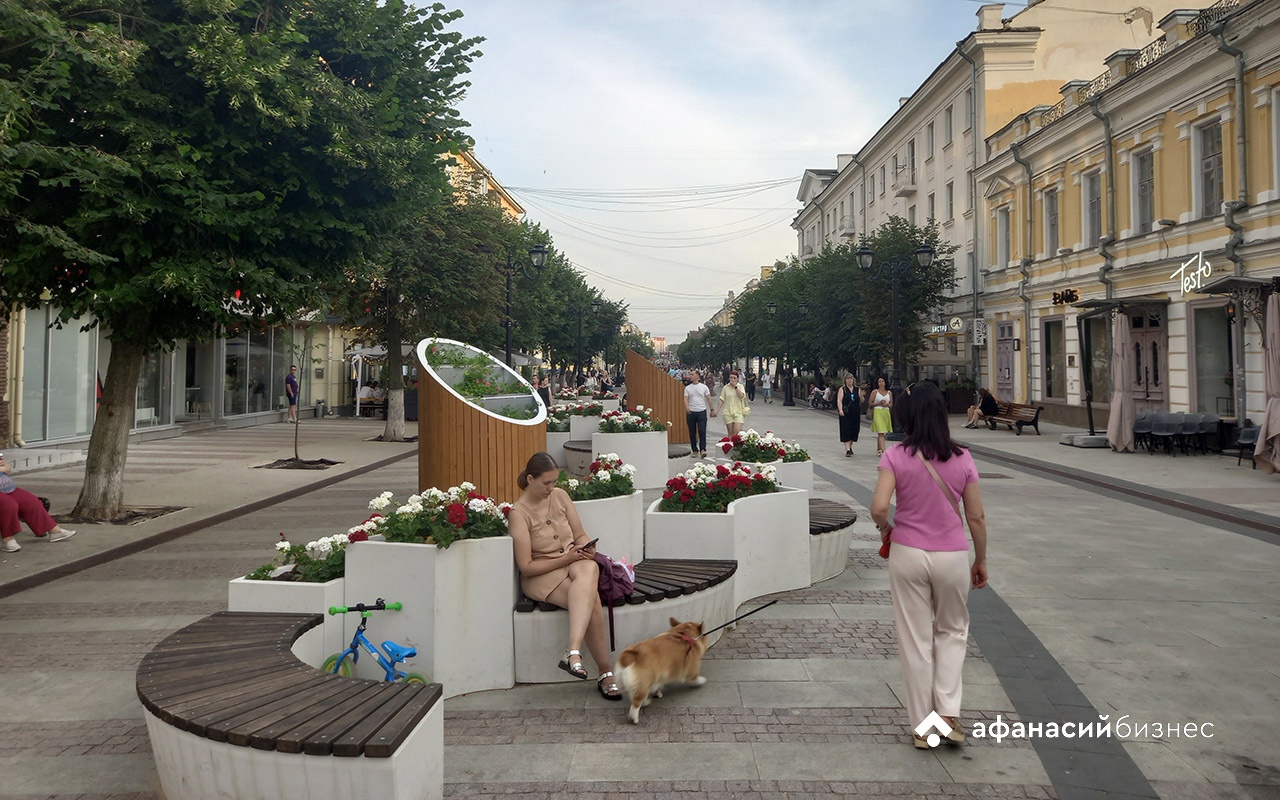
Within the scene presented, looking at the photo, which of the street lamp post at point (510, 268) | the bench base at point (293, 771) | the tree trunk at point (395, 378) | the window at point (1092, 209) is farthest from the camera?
the window at point (1092, 209)

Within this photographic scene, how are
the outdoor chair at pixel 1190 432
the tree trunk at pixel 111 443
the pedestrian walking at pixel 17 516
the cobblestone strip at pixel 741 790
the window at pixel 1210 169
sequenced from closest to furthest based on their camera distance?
the cobblestone strip at pixel 741 790 < the pedestrian walking at pixel 17 516 < the tree trunk at pixel 111 443 < the outdoor chair at pixel 1190 432 < the window at pixel 1210 169

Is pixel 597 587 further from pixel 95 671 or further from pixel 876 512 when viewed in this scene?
pixel 95 671

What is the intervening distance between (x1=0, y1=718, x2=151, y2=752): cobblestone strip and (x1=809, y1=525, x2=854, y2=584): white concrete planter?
4.93 metres

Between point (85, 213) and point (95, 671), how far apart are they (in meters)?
4.79

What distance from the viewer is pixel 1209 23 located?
62.1 ft

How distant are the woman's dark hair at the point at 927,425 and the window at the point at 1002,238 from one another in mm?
30147

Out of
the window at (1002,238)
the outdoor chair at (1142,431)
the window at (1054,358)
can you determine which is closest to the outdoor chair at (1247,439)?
the outdoor chair at (1142,431)

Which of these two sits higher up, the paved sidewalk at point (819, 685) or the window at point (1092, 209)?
the window at point (1092, 209)

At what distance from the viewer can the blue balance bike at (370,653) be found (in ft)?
14.6

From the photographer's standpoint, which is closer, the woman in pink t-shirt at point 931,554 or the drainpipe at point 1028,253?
the woman in pink t-shirt at point 931,554

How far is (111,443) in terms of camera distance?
10461 mm

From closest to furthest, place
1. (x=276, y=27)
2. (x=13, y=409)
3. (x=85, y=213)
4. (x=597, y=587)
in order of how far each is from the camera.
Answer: (x=597, y=587)
(x=85, y=213)
(x=276, y=27)
(x=13, y=409)

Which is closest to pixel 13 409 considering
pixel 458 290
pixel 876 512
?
pixel 458 290

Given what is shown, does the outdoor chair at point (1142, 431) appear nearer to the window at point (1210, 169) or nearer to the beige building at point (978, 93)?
the window at point (1210, 169)
